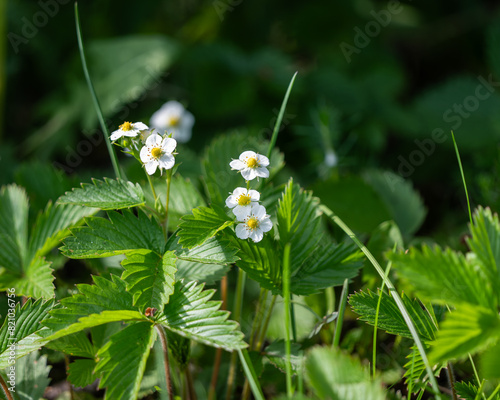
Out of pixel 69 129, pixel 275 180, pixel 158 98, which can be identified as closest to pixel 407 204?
pixel 275 180

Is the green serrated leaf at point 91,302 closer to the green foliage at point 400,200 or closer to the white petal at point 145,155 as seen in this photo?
the white petal at point 145,155

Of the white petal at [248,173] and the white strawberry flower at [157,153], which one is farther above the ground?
the white strawberry flower at [157,153]

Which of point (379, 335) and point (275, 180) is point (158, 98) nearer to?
point (275, 180)

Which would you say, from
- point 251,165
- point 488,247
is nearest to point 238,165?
point 251,165

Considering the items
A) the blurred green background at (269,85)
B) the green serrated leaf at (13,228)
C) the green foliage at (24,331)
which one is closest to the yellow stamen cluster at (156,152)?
the green foliage at (24,331)

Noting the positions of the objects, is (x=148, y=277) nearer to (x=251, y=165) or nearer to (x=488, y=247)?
(x=251, y=165)
